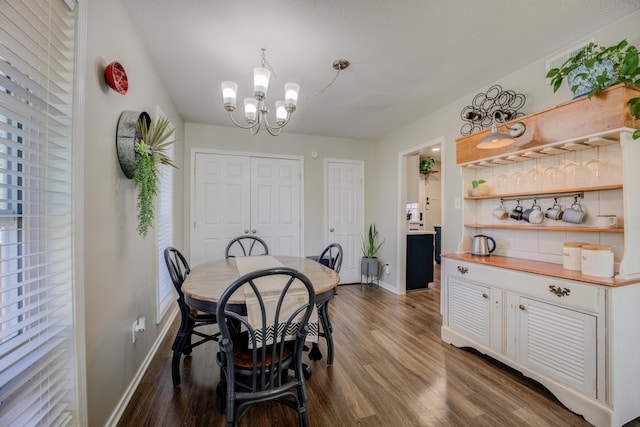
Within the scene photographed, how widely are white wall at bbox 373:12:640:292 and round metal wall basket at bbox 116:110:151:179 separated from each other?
2718mm

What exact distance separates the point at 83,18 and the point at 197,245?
3073 mm

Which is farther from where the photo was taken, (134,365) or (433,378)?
(433,378)

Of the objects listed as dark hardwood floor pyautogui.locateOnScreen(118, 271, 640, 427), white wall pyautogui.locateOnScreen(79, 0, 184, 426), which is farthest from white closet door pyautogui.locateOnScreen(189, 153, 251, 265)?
white wall pyautogui.locateOnScreen(79, 0, 184, 426)

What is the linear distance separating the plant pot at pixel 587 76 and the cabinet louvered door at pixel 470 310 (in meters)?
1.53

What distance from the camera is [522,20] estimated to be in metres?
1.78

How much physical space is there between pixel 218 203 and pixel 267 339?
3.01m

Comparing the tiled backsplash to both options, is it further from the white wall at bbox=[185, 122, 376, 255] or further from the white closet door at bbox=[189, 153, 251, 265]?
the white closet door at bbox=[189, 153, 251, 265]

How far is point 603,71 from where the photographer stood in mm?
1615

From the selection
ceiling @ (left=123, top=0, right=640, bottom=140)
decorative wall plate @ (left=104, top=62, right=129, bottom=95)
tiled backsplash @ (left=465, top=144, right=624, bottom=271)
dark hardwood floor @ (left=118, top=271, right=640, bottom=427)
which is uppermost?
ceiling @ (left=123, top=0, right=640, bottom=140)

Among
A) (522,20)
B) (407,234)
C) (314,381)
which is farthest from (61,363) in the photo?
(407,234)

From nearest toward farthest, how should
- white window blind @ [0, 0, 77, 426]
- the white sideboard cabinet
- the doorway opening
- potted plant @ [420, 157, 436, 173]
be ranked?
white window blind @ [0, 0, 77, 426] → the white sideboard cabinet → the doorway opening → potted plant @ [420, 157, 436, 173]

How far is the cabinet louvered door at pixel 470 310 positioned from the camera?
2.16m

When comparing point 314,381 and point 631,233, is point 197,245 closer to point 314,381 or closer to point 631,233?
point 314,381

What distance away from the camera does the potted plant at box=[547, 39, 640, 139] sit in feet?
4.77
